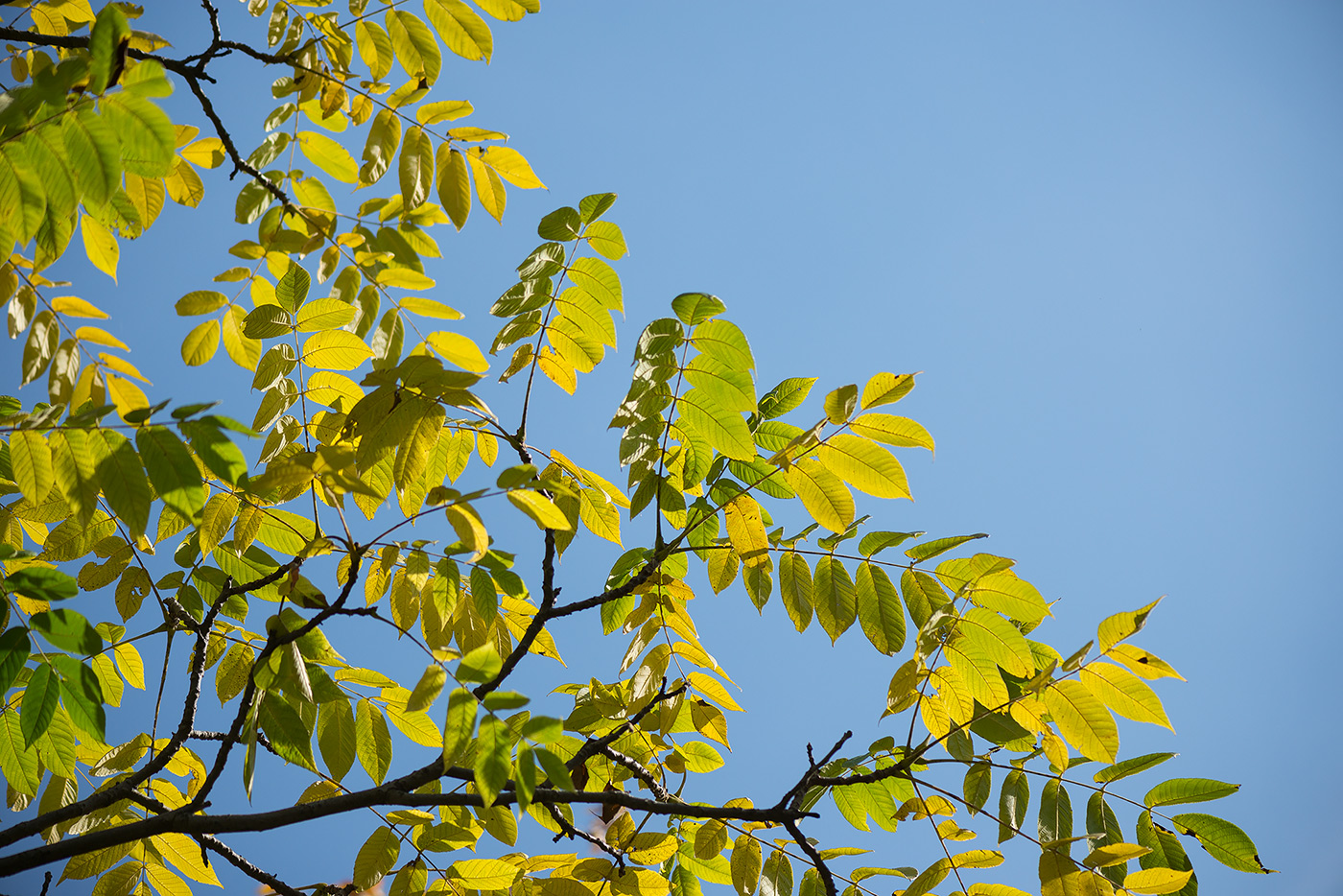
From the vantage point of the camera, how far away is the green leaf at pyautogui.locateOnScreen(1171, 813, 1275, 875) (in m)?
1.77

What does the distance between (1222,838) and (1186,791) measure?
0.14 metres

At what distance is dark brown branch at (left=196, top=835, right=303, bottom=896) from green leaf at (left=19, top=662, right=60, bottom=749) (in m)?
0.40

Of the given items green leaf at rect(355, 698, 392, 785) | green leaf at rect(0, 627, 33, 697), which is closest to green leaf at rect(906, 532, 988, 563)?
green leaf at rect(355, 698, 392, 785)

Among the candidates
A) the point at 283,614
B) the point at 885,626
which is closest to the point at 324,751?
the point at 283,614

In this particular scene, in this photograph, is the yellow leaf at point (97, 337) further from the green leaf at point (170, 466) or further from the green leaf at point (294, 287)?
the green leaf at point (170, 466)

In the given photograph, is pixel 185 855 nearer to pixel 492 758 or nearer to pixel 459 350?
pixel 492 758

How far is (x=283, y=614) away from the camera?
1728 millimetres

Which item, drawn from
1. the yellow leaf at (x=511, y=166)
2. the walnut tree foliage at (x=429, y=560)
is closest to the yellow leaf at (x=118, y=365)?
the walnut tree foliage at (x=429, y=560)

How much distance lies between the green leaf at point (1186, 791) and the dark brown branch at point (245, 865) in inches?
76.7

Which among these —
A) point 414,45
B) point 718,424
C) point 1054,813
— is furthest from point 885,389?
point 414,45

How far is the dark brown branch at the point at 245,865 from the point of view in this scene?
1.78m

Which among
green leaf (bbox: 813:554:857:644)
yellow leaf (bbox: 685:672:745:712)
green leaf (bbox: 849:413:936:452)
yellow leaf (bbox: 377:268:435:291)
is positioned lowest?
yellow leaf (bbox: 685:672:745:712)

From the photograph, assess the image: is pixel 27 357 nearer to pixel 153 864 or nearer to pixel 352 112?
pixel 352 112

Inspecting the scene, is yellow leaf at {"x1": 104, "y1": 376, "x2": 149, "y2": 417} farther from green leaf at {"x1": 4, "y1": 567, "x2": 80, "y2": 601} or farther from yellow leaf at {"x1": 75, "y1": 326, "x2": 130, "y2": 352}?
green leaf at {"x1": 4, "y1": 567, "x2": 80, "y2": 601}
